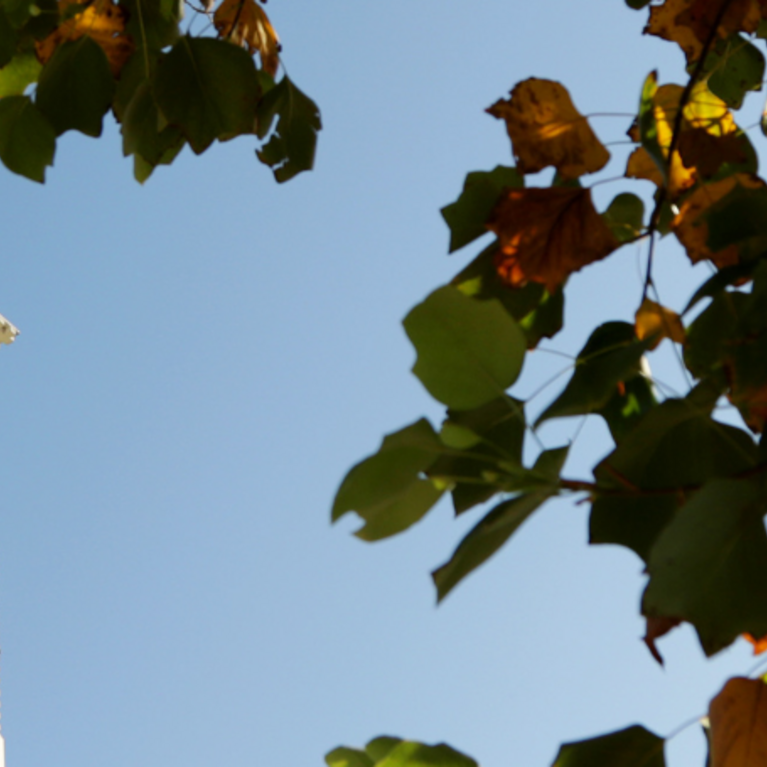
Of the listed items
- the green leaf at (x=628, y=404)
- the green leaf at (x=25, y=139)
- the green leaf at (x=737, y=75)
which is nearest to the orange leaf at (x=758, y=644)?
the green leaf at (x=628, y=404)

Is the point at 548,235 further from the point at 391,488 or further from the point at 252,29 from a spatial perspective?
the point at 252,29

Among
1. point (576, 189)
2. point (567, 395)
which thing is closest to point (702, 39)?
point (576, 189)

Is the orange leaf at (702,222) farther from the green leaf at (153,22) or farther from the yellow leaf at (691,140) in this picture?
the green leaf at (153,22)

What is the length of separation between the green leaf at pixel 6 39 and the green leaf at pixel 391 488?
1.67 ft

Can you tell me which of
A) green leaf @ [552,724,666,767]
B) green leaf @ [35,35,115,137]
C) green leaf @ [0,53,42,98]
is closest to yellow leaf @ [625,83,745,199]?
green leaf @ [552,724,666,767]

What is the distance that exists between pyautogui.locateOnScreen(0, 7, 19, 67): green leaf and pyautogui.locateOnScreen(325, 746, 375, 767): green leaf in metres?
0.52

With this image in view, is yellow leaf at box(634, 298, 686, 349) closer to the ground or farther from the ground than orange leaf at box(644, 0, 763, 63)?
closer to the ground

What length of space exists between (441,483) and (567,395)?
0.11 m

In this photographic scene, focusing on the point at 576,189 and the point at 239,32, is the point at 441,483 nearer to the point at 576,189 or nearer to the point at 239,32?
the point at 576,189

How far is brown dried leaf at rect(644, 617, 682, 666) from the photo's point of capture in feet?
1.13

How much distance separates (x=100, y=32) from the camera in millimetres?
632

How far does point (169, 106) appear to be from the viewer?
0.57 metres

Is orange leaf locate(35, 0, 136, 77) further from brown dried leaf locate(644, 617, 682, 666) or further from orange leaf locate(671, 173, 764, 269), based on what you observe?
brown dried leaf locate(644, 617, 682, 666)

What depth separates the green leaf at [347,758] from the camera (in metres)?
0.42
